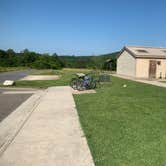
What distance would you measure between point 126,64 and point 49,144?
2901 centimetres

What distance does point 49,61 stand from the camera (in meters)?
64.9

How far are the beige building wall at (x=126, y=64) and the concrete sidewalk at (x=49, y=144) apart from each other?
23.2 meters

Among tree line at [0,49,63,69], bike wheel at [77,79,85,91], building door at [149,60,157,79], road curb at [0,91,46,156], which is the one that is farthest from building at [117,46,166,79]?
tree line at [0,49,63,69]

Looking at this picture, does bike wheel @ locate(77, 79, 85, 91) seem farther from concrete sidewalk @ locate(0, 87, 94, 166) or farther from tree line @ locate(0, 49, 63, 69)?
tree line @ locate(0, 49, 63, 69)

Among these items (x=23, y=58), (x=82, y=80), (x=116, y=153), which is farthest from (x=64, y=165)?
(x=23, y=58)

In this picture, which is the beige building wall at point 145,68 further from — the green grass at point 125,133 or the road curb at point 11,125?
the road curb at point 11,125

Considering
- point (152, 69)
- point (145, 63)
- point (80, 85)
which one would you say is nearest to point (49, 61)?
point (152, 69)

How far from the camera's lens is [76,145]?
5.81 metres

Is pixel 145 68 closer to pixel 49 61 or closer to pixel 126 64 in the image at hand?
pixel 126 64

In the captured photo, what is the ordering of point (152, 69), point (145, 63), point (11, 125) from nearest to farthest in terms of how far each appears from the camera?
point (11, 125)
point (145, 63)
point (152, 69)

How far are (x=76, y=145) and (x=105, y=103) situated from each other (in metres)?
5.55

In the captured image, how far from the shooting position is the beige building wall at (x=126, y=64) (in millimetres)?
31211

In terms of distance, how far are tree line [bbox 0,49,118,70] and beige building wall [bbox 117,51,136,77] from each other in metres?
11.5

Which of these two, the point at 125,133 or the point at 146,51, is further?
the point at 146,51
